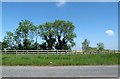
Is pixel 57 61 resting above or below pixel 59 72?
above

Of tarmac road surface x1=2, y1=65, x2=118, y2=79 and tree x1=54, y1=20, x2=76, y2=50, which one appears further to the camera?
tree x1=54, y1=20, x2=76, y2=50

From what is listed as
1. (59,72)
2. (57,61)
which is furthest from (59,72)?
(57,61)

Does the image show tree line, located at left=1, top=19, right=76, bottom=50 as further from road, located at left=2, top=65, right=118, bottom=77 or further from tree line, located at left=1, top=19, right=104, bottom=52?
road, located at left=2, top=65, right=118, bottom=77

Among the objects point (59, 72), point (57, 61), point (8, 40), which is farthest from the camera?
point (8, 40)

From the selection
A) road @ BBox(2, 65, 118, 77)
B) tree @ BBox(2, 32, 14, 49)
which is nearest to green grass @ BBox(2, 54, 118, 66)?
road @ BBox(2, 65, 118, 77)

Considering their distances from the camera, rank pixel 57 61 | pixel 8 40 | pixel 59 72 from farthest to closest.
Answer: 1. pixel 8 40
2. pixel 57 61
3. pixel 59 72

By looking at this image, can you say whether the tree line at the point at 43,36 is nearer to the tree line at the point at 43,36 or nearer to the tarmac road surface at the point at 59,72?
the tree line at the point at 43,36

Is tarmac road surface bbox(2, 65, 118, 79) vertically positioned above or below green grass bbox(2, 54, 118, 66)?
below

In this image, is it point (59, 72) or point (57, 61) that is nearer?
point (59, 72)

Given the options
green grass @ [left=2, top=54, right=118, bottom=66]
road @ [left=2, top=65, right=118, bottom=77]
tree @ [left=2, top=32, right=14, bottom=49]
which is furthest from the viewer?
tree @ [left=2, top=32, right=14, bottom=49]

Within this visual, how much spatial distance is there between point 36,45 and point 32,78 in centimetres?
6286

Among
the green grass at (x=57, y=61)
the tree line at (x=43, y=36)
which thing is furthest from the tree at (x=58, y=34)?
the green grass at (x=57, y=61)

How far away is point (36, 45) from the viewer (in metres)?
74.6

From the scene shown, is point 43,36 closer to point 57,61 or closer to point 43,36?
point 43,36
